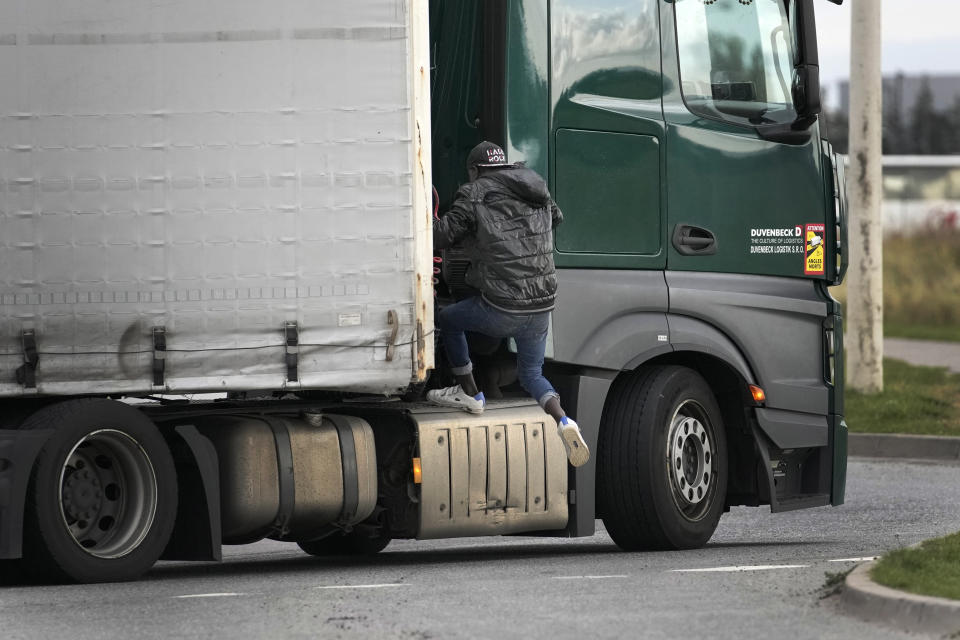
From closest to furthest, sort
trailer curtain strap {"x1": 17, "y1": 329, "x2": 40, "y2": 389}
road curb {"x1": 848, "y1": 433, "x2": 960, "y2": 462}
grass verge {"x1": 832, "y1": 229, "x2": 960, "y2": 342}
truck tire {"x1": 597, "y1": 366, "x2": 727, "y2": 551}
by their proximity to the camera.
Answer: trailer curtain strap {"x1": 17, "y1": 329, "x2": 40, "y2": 389} → truck tire {"x1": 597, "y1": 366, "x2": 727, "y2": 551} → road curb {"x1": 848, "y1": 433, "x2": 960, "y2": 462} → grass verge {"x1": 832, "y1": 229, "x2": 960, "y2": 342}

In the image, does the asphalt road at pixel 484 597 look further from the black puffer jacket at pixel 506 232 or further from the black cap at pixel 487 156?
the black cap at pixel 487 156

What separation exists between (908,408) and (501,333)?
361 inches

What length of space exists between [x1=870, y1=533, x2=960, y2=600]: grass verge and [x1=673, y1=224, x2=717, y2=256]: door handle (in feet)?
7.26

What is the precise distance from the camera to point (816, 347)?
1052cm

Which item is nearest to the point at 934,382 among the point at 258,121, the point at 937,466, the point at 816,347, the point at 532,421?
the point at 937,466

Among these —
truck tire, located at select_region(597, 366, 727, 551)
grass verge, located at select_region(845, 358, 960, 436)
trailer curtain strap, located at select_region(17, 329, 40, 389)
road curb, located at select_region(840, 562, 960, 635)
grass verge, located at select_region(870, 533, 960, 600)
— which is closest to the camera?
road curb, located at select_region(840, 562, 960, 635)

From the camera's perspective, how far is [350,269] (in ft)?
27.8

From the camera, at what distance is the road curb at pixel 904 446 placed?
15.9 metres

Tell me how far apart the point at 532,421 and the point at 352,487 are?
992mm

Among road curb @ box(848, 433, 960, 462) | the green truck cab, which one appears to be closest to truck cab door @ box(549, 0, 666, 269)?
the green truck cab

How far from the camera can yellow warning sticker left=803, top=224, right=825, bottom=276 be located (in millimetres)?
10445

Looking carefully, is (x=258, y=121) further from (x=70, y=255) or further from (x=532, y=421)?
(x=532, y=421)

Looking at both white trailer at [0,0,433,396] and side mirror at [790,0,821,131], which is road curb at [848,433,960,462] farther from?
white trailer at [0,0,433,396]

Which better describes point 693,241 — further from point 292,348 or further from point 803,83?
point 292,348
